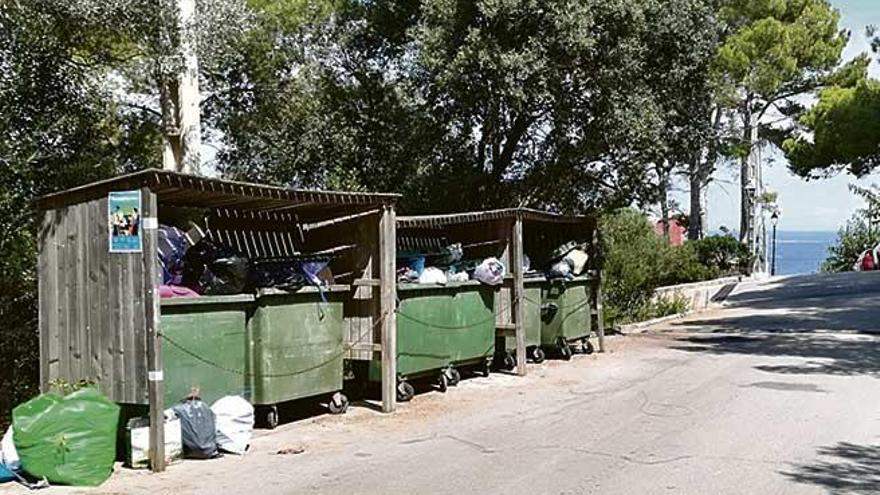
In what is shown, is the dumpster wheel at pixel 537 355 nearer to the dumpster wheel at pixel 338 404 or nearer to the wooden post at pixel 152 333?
the dumpster wheel at pixel 338 404

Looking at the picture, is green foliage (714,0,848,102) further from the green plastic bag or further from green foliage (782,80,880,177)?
the green plastic bag

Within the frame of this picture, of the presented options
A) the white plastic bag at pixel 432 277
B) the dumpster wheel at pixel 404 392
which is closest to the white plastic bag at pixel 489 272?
the white plastic bag at pixel 432 277

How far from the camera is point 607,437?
8.34 m

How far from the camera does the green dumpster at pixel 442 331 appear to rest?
10.4 m

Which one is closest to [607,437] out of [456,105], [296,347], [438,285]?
[296,347]

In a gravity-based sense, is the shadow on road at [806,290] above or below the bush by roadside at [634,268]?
below

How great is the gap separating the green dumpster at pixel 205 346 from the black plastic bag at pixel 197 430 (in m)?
0.23

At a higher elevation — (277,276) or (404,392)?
(277,276)

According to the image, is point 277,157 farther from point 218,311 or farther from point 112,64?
point 218,311

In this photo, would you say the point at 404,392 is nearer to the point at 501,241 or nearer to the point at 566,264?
the point at 501,241

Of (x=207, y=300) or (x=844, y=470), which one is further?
(x=207, y=300)

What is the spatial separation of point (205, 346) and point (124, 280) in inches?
40.3

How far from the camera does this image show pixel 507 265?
492 inches

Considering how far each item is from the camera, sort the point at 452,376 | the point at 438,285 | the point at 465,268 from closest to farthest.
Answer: the point at 438,285, the point at 452,376, the point at 465,268
